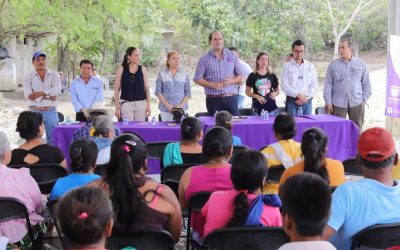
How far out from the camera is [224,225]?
233 cm

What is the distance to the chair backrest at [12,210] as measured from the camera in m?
2.64

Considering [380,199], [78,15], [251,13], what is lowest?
[380,199]

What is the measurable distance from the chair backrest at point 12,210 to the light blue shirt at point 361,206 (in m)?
1.68

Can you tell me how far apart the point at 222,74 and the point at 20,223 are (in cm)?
442


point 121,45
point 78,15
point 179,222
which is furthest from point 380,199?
point 121,45

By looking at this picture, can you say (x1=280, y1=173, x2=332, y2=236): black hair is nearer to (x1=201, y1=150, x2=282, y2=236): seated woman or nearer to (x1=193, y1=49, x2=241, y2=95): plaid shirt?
(x1=201, y1=150, x2=282, y2=236): seated woman

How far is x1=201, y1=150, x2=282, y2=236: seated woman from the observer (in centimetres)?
229

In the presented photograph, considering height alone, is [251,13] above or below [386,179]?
above

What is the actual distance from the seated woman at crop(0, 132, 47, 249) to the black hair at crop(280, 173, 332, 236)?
1691 millimetres

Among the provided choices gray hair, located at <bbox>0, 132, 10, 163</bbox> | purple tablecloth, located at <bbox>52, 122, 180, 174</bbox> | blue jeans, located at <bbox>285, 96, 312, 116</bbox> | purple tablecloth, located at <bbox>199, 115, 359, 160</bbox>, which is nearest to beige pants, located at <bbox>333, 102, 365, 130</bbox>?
blue jeans, located at <bbox>285, 96, 312, 116</bbox>

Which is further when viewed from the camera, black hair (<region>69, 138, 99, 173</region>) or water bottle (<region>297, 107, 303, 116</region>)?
water bottle (<region>297, 107, 303, 116</region>)

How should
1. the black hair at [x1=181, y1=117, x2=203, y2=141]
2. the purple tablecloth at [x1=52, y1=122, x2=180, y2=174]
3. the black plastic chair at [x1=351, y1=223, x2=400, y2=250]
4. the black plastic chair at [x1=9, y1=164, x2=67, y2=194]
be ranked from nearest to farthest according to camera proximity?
the black plastic chair at [x1=351, y1=223, x2=400, y2=250]
the black plastic chair at [x1=9, y1=164, x2=67, y2=194]
the black hair at [x1=181, y1=117, x2=203, y2=141]
the purple tablecloth at [x1=52, y1=122, x2=180, y2=174]

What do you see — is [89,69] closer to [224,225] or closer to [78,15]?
[78,15]

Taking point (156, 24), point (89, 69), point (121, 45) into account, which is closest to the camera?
point (89, 69)
